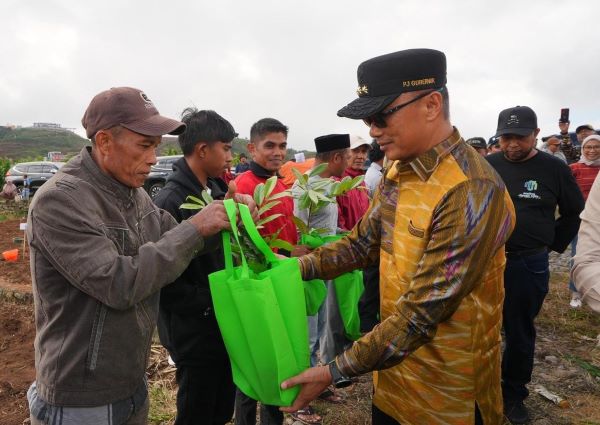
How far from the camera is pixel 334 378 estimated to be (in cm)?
144

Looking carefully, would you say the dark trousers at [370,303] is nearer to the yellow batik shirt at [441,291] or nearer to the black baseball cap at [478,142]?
the yellow batik shirt at [441,291]

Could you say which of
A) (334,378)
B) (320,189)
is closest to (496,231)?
(334,378)

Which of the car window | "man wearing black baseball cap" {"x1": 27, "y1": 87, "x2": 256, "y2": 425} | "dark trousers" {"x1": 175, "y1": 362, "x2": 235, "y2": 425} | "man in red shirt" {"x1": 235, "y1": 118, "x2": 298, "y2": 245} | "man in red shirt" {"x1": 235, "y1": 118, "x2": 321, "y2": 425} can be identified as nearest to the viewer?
"man wearing black baseball cap" {"x1": 27, "y1": 87, "x2": 256, "y2": 425}

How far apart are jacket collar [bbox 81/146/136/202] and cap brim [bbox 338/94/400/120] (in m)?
0.88

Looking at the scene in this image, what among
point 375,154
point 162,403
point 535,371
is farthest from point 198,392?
point 375,154

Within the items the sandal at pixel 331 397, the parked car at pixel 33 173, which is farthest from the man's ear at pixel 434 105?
the parked car at pixel 33 173

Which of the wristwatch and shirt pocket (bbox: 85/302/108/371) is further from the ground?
shirt pocket (bbox: 85/302/108/371)

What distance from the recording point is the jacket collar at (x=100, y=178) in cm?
155

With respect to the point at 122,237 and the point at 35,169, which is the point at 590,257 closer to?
the point at 122,237

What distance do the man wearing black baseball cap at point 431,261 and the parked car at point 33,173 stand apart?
65.3ft

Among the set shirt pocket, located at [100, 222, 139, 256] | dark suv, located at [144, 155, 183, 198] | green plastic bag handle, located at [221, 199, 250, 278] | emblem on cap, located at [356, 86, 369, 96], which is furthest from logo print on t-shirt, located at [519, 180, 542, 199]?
dark suv, located at [144, 155, 183, 198]

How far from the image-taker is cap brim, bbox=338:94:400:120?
4.61 feet

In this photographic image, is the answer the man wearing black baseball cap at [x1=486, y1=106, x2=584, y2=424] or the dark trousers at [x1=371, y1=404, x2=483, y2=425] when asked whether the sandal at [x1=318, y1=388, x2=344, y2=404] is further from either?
the dark trousers at [x1=371, y1=404, x2=483, y2=425]

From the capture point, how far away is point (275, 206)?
3197mm
